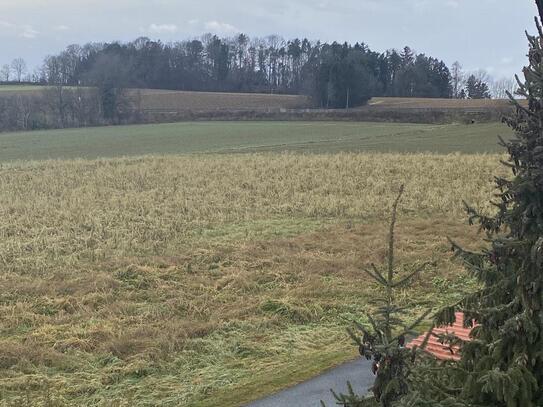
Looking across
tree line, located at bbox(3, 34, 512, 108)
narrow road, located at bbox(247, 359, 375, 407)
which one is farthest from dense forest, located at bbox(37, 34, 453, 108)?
narrow road, located at bbox(247, 359, 375, 407)

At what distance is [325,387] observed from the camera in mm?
6977

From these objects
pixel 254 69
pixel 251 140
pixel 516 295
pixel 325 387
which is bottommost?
pixel 325 387

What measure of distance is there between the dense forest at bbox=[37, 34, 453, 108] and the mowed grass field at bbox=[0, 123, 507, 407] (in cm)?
6203

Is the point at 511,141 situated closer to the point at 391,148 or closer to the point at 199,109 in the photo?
the point at 391,148

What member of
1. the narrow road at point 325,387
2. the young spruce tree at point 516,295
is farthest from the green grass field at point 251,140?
the young spruce tree at point 516,295

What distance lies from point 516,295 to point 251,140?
5286 cm

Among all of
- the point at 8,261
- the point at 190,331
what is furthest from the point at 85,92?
the point at 190,331

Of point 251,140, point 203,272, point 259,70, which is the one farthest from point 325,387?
point 259,70

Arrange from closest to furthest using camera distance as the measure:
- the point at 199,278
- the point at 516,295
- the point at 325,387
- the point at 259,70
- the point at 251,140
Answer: the point at 516,295 < the point at 325,387 < the point at 199,278 < the point at 251,140 < the point at 259,70

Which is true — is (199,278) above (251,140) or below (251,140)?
below

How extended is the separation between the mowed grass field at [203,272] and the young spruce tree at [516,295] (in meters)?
0.51

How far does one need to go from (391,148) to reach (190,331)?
1380 inches

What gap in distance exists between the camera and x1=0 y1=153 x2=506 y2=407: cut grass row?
25.3 ft

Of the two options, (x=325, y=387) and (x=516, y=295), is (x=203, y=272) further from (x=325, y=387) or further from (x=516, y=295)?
(x=516, y=295)
